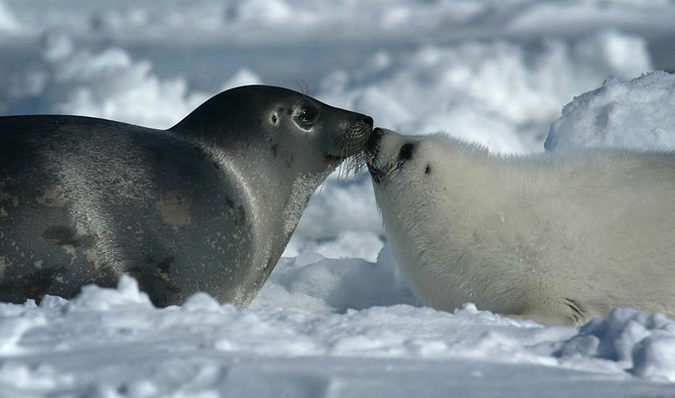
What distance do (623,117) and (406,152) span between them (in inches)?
98.5

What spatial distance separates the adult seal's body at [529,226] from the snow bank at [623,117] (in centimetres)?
166

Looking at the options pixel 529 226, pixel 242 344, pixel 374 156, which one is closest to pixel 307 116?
pixel 374 156

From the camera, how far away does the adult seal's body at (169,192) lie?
373cm

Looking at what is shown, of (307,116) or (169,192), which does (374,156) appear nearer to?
(307,116)

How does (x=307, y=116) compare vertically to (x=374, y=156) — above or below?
above

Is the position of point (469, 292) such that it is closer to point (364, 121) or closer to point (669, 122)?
point (364, 121)

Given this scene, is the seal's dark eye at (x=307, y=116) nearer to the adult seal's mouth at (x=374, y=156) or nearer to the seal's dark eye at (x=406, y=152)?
the adult seal's mouth at (x=374, y=156)

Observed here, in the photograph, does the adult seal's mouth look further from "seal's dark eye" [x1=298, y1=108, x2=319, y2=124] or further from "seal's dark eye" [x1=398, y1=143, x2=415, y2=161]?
"seal's dark eye" [x1=298, y1=108, x2=319, y2=124]

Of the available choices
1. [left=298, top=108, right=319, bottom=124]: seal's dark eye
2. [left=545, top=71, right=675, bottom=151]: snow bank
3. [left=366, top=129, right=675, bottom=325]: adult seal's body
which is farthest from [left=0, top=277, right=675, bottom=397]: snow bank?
[left=545, top=71, right=675, bottom=151]: snow bank

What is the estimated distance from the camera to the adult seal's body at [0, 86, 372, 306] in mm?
3730

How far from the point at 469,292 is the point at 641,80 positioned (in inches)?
126

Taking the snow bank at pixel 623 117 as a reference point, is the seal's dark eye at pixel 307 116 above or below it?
below

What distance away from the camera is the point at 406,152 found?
4.69m

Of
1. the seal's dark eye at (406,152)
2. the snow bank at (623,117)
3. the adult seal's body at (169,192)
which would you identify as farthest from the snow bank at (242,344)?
the snow bank at (623,117)
